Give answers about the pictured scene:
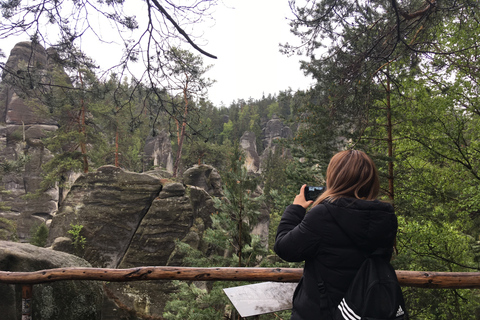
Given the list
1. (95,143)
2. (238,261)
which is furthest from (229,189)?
(95,143)

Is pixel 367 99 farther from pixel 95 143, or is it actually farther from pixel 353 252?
pixel 95 143

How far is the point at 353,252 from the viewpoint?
130 cm

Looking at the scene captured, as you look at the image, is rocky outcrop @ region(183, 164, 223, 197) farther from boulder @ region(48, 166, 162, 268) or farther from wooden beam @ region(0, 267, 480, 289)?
wooden beam @ region(0, 267, 480, 289)

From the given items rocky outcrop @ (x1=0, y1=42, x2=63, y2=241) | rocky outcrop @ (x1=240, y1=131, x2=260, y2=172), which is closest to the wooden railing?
rocky outcrop @ (x1=0, y1=42, x2=63, y2=241)

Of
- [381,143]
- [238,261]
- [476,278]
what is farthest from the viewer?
[381,143]

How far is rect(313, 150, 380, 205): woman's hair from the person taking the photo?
1.39 m

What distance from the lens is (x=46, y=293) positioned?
3.48 m

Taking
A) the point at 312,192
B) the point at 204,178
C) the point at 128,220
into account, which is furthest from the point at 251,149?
the point at 312,192

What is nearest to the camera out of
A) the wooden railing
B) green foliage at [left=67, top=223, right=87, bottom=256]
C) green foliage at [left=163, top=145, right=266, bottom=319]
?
the wooden railing

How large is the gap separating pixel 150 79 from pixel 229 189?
12.0 ft

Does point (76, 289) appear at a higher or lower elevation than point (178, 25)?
lower

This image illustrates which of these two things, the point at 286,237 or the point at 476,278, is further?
the point at 476,278

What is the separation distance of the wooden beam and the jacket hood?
4.02 ft

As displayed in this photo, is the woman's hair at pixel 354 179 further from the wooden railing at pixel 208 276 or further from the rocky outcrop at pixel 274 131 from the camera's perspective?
the rocky outcrop at pixel 274 131
